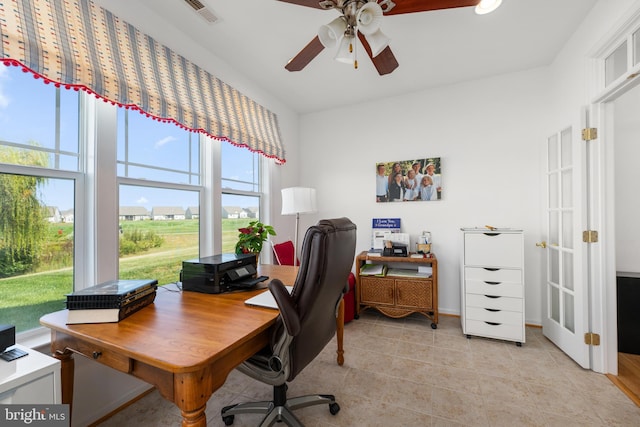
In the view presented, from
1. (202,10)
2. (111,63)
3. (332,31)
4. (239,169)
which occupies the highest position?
(202,10)

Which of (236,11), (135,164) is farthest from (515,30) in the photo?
(135,164)

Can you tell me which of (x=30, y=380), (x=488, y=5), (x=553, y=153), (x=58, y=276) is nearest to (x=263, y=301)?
(x=30, y=380)

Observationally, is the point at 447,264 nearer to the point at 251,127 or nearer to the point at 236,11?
the point at 251,127

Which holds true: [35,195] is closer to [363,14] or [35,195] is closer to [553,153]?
[363,14]

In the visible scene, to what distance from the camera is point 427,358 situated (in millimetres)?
2158

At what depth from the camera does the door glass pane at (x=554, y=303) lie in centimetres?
232

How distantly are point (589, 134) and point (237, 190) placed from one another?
3112mm

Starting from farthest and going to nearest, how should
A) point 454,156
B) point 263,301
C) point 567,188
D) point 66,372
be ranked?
point 454,156
point 567,188
point 263,301
point 66,372

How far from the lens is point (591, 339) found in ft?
6.25

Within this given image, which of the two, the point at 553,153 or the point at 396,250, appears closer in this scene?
the point at 553,153

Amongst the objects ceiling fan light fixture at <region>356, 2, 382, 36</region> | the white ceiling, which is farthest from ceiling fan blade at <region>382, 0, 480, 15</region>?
the white ceiling

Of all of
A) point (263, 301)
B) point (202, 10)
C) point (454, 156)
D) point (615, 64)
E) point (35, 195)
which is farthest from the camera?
point (454, 156)

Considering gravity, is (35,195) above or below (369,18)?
below

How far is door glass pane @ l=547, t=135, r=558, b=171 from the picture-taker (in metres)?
2.43
